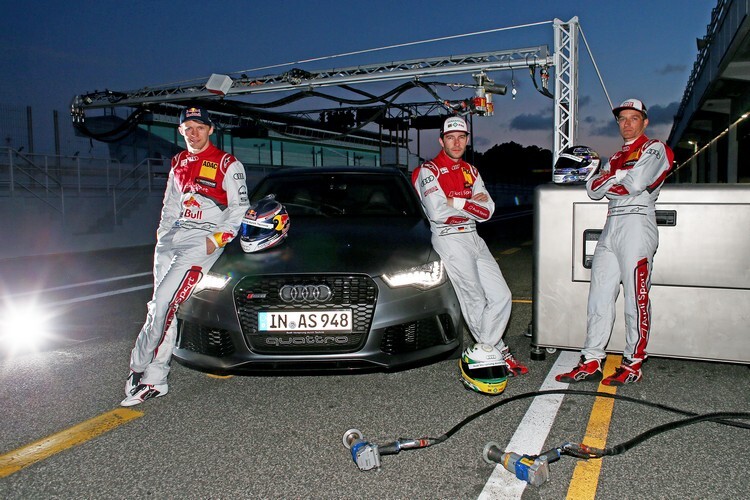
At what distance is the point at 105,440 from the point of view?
122 inches

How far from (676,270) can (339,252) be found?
7.19 feet

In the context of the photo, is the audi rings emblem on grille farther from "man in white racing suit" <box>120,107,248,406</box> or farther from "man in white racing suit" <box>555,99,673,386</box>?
"man in white racing suit" <box>555,99,673,386</box>

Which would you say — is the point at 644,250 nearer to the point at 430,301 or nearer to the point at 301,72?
the point at 430,301

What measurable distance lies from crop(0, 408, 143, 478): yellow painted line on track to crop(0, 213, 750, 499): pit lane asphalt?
5 centimetres

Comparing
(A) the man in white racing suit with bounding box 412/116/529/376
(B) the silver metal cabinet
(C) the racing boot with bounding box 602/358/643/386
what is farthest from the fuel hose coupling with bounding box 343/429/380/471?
(B) the silver metal cabinet

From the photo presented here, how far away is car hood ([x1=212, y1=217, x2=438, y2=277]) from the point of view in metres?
3.57

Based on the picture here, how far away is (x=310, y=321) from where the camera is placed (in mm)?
3416

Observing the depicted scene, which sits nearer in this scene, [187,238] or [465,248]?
[187,238]

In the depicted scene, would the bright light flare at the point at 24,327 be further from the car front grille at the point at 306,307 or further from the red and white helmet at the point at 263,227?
the car front grille at the point at 306,307

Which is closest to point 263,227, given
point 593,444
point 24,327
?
point 593,444

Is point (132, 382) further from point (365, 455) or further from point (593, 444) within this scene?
point (593, 444)

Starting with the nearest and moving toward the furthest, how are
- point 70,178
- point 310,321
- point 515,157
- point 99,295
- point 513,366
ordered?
point 310,321, point 513,366, point 99,295, point 70,178, point 515,157

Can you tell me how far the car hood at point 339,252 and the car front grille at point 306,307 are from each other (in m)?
0.06

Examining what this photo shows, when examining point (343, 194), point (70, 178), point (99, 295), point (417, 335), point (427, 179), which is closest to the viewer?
point (417, 335)
